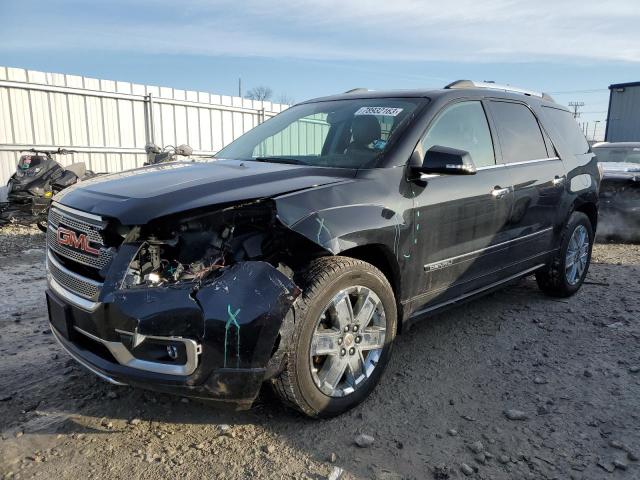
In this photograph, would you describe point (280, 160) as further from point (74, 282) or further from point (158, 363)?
point (158, 363)

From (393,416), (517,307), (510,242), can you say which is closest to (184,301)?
(393,416)

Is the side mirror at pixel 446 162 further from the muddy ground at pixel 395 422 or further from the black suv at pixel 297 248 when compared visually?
the muddy ground at pixel 395 422

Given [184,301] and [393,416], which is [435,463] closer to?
[393,416]

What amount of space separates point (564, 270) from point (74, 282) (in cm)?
420

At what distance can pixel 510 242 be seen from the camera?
3869mm

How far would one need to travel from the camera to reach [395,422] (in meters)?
2.74

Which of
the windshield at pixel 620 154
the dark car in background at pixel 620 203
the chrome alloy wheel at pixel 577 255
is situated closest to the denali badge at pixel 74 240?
the chrome alloy wheel at pixel 577 255

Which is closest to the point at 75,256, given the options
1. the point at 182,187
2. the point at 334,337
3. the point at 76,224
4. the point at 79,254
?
the point at 79,254

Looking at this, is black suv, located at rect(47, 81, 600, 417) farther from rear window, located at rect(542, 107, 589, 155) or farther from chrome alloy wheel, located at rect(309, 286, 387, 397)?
rear window, located at rect(542, 107, 589, 155)

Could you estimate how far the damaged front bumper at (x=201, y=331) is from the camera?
7.23ft

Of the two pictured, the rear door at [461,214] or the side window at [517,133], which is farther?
the side window at [517,133]

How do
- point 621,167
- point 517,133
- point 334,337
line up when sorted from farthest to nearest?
point 621,167 < point 517,133 < point 334,337

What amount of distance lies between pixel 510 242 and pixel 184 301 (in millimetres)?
2665

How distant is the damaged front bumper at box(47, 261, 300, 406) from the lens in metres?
2.20
